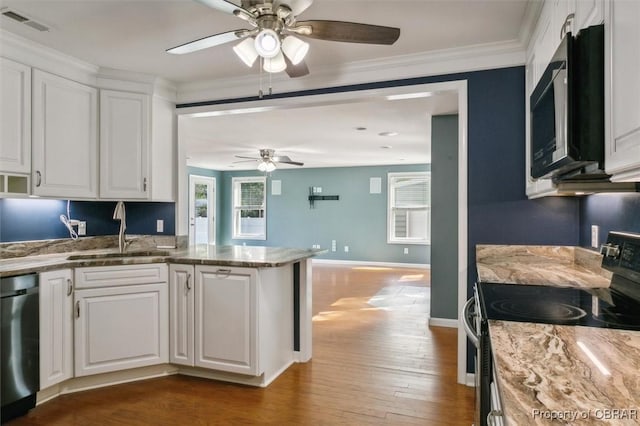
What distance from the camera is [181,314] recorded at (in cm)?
287

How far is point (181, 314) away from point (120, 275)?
52 cm

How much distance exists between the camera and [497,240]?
8.86 ft

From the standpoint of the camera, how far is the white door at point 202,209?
9.22 m

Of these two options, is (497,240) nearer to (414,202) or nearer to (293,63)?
(293,63)

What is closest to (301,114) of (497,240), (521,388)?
(497,240)

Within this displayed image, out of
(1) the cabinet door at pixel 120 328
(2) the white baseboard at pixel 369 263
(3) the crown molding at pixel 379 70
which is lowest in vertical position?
(2) the white baseboard at pixel 369 263

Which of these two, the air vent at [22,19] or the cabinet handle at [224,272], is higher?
the air vent at [22,19]

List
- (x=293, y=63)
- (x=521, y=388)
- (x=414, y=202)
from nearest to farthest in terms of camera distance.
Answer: (x=521, y=388) → (x=293, y=63) → (x=414, y=202)

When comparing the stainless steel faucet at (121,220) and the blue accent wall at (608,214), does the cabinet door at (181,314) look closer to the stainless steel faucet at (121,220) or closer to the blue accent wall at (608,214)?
the stainless steel faucet at (121,220)

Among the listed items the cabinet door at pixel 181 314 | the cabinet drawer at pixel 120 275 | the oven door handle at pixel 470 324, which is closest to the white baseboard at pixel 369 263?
the cabinet door at pixel 181 314

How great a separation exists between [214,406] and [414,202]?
6.85 metres

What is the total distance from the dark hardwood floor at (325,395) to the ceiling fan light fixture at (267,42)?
6.80 ft

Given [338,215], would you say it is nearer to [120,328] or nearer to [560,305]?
[120,328]

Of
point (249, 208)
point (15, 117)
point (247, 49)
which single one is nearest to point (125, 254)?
point (15, 117)
